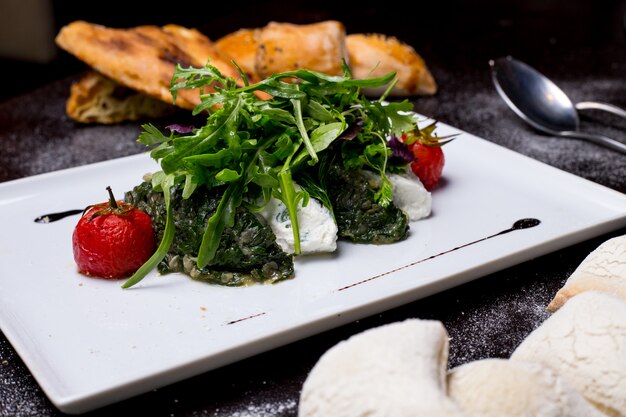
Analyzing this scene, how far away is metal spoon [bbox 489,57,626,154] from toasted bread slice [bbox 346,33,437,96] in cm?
35

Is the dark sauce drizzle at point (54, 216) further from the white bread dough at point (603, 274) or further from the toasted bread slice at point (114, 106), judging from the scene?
the white bread dough at point (603, 274)

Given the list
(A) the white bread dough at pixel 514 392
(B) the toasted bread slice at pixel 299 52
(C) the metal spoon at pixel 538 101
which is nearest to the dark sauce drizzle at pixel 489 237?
(A) the white bread dough at pixel 514 392

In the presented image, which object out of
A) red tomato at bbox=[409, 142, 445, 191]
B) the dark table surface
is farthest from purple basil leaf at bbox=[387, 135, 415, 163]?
the dark table surface

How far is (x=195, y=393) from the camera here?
127 cm

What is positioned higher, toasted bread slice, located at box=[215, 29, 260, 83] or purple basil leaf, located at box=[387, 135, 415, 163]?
purple basil leaf, located at box=[387, 135, 415, 163]

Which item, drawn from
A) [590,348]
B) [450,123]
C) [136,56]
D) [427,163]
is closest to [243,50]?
[136,56]

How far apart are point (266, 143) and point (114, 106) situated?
1.30m

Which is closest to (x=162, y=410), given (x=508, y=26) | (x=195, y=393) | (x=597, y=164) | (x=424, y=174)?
(x=195, y=393)

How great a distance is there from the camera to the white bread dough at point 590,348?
1093mm

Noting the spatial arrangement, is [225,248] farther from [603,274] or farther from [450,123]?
[450,123]

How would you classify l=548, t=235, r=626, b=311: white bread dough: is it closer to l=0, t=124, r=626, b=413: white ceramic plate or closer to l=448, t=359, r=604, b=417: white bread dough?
l=0, t=124, r=626, b=413: white ceramic plate

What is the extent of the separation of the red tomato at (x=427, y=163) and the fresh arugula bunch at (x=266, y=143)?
0.13 m

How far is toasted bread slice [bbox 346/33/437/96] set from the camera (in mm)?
3000

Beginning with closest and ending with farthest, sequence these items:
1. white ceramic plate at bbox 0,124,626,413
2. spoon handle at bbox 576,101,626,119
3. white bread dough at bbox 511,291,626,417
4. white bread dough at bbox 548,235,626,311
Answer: white bread dough at bbox 511,291,626,417 < white ceramic plate at bbox 0,124,626,413 < white bread dough at bbox 548,235,626,311 < spoon handle at bbox 576,101,626,119
